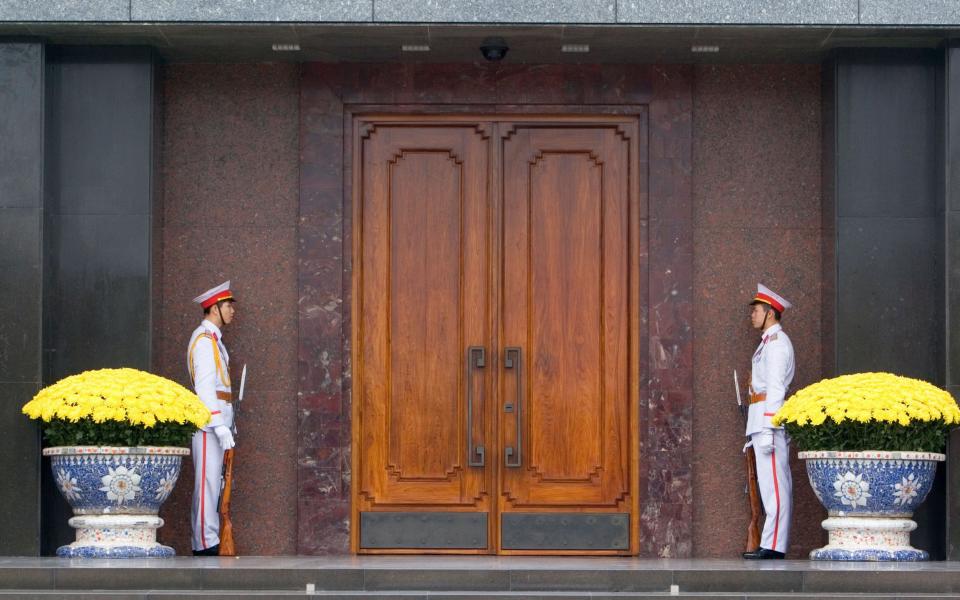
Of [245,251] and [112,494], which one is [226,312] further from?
[112,494]

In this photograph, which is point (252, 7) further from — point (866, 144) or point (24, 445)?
point (866, 144)

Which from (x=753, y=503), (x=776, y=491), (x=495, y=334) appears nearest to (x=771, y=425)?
(x=776, y=491)

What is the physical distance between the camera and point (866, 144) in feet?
38.6

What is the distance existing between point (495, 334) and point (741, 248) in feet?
5.58

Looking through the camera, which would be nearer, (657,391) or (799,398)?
(799,398)

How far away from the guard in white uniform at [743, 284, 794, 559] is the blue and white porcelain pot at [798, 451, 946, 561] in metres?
0.63

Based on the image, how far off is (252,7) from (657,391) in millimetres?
3511

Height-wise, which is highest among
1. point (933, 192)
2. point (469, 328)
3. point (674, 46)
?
point (674, 46)

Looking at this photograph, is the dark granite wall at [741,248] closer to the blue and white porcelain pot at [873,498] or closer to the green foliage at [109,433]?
the blue and white porcelain pot at [873,498]

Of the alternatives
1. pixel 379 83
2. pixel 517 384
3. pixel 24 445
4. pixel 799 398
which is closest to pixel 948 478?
pixel 799 398

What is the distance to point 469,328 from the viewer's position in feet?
39.5

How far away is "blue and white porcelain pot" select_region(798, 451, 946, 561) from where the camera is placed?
10789 mm

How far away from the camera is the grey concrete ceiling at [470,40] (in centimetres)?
1130

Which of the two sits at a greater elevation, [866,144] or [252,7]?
[252,7]
